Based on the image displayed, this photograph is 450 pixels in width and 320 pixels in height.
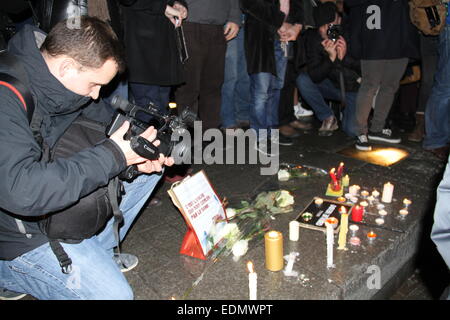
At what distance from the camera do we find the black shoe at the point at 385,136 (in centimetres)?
456

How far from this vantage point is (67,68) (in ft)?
5.76

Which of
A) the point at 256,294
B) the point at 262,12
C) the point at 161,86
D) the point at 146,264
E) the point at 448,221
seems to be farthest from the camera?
the point at 262,12

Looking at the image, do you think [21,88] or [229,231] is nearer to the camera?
[21,88]

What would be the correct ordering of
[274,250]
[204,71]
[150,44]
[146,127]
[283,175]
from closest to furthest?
1. [146,127]
2. [274,250]
3. [150,44]
4. [283,175]
5. [204,71]

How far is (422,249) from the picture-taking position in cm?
298

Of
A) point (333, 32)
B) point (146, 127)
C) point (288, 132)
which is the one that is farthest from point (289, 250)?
point (333, 32)

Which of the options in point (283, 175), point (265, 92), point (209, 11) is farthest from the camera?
point (265, 92)

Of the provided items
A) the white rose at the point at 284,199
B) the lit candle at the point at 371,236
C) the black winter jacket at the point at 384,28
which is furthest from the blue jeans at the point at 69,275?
the black winter jacket at the point at 384,28

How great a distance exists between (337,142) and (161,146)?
3.07 meters

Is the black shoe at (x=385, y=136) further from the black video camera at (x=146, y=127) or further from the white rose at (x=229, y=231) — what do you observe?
the black video camera at (x=146, y=127)

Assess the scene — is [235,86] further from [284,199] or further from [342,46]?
[284,199]

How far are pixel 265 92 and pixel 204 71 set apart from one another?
2.63 ft

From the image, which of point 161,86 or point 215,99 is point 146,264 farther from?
point 215,99
